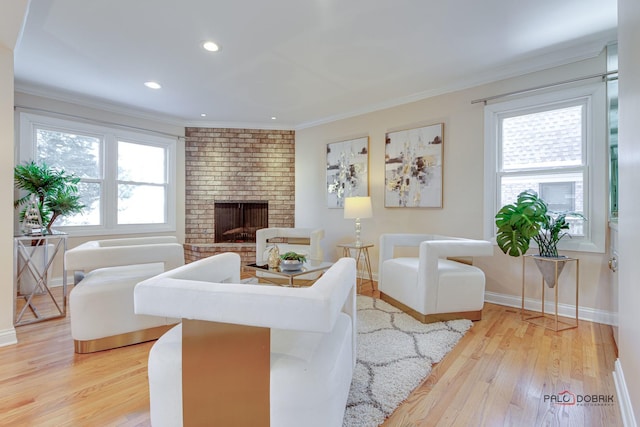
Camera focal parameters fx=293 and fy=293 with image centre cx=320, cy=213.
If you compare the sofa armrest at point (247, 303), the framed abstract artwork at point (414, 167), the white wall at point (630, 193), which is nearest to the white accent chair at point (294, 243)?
the framed abstract artwork at point (414, 167)

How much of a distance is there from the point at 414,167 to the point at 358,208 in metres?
0.87

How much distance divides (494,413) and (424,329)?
951mm

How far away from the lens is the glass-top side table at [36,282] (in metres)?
2.57

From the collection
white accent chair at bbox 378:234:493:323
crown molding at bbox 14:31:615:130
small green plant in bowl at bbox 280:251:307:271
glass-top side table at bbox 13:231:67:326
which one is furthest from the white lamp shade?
glass-top side table at bbox 13:231:67:326

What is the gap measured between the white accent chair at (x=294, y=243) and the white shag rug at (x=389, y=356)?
1.11m

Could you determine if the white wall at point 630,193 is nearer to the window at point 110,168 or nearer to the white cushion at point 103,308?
the white cushion at point 103,308

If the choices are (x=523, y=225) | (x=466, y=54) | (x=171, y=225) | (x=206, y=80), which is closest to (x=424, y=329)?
(x=523, y=225)

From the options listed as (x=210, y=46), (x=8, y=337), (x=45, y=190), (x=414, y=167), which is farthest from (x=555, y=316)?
→ (x=45, y=190)

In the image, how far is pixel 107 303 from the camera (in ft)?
6.63

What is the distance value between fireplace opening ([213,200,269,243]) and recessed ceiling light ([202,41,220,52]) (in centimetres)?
276

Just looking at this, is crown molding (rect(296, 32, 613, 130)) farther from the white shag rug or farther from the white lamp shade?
the white shag rug

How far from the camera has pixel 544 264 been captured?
100 inches

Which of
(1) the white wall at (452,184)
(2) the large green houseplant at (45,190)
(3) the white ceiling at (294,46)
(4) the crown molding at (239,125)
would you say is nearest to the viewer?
(3) the white ceiling at (294,46)

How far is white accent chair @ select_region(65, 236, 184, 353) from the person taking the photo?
6.51 ft
